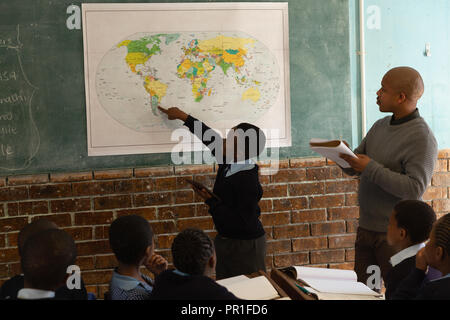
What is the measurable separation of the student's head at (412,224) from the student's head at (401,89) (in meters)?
0.64

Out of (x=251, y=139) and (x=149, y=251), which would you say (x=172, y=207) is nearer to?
(x=251, y=139)

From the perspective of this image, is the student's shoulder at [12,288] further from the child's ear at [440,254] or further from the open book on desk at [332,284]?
the child's ear at [440,254]

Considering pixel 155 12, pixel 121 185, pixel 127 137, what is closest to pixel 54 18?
pixel 155 12

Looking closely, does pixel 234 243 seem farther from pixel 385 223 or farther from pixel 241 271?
pixel 385 223

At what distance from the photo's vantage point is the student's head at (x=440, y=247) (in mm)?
1576

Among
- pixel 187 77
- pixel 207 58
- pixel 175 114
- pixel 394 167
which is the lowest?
Result: pixel 394 167

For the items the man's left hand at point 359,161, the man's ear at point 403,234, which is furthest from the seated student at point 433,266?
the man's left hand at point 359,161

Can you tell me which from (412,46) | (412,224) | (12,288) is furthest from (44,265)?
(412,46)

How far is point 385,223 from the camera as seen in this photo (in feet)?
7.74

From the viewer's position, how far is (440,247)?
1.58 meters

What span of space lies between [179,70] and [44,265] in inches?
72.7

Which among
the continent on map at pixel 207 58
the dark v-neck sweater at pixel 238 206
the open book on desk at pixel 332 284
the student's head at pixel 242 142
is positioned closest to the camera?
the open book on desk at pixel 332 284

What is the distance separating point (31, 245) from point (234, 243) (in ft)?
3.76

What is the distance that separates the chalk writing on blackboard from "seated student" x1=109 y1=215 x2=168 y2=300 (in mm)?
1346
